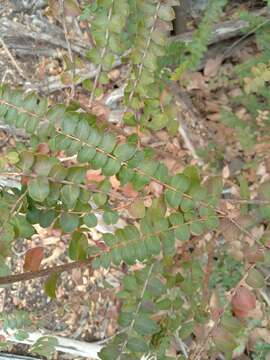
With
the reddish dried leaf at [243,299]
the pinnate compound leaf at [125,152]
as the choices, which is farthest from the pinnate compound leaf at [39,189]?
the reddish dried leaf at [243,299]

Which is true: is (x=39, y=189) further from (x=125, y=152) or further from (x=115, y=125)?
(x=115, y=125)

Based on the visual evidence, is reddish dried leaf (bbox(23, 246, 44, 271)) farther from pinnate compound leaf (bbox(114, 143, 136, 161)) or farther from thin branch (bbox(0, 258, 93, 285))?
pinnate compound leaf (bbox(114, 143, 136, 161))

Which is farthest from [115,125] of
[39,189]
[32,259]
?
[39,189]

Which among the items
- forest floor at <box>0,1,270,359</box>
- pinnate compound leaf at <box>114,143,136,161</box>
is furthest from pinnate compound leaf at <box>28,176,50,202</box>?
forest floor at <box>0,1,270,359</box>

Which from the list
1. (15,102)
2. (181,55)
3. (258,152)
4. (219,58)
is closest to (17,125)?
(15,102)

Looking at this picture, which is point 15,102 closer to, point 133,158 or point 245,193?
point 133,158

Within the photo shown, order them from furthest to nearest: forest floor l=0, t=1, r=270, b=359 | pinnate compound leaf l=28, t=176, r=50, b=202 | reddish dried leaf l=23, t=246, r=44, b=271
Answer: forest floor l=0, t=1, r=270, b=359, reddish dried leaf l=23, t=246, r=44, b=271, pinnate compound leaf l=28, t=176, r=50, b=202

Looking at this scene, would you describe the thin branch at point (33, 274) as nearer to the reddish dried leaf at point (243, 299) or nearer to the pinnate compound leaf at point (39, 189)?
the pinnate compound leaf at point (39, 189)

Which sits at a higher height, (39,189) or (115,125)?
(39,189)
